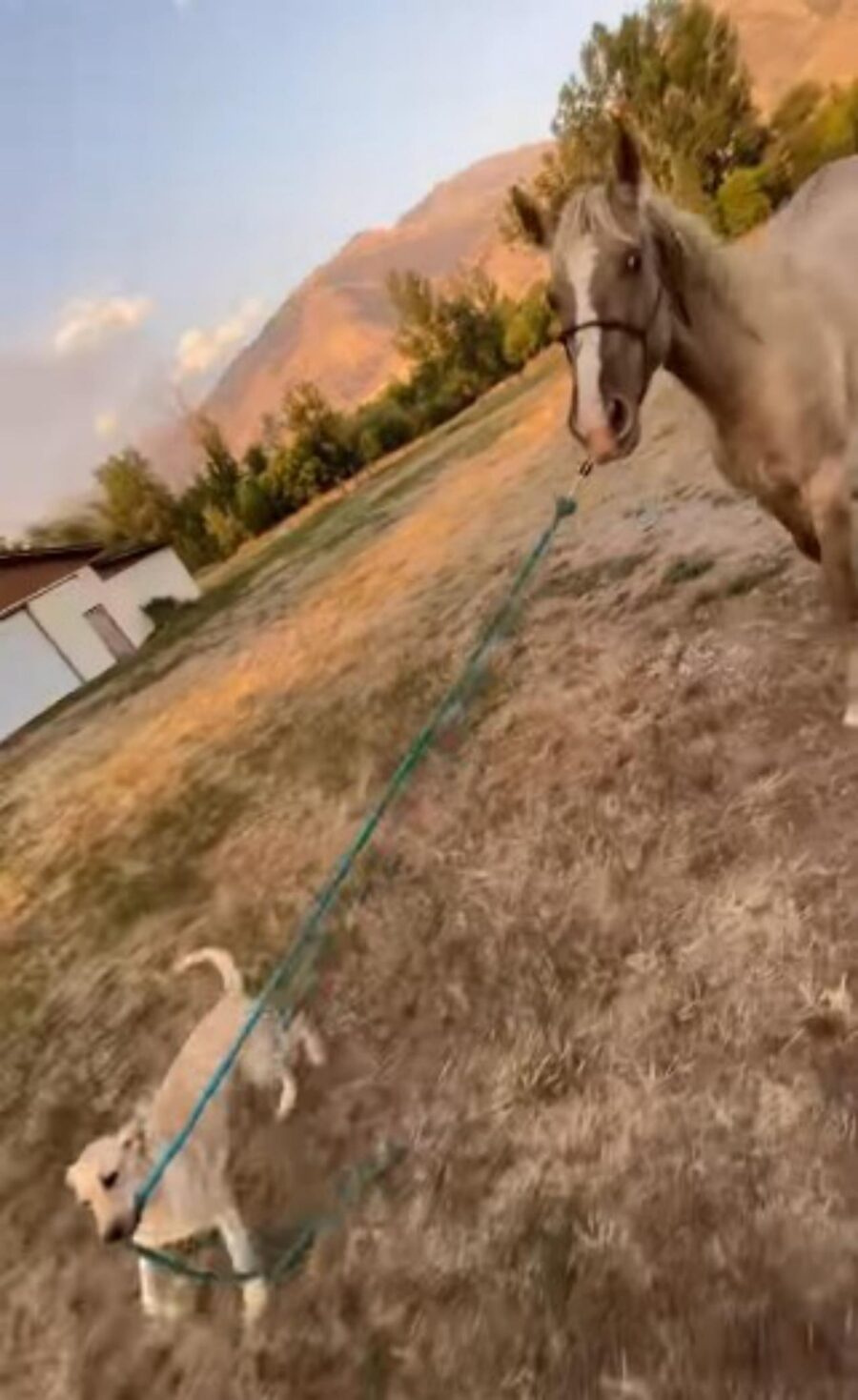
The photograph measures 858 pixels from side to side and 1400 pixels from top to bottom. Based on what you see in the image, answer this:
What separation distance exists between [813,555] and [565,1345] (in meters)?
4.00

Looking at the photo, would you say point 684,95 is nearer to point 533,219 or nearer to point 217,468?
point 217,468

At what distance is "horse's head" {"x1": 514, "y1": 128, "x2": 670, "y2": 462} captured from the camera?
3584 millimetres

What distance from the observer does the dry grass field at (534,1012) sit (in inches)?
137

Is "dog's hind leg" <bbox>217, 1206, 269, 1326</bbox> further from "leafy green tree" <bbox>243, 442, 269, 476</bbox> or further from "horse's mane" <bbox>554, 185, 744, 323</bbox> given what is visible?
"leafy green tree" <bbox>243, 442, 269, 476</bbox>

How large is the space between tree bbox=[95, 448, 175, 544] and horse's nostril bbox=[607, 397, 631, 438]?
1862 inches

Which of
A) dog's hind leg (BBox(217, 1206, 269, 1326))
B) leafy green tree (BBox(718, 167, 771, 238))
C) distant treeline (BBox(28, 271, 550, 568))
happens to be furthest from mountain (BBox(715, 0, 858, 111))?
dog's hind leg (BBox(217, 1206, 269, 1326))

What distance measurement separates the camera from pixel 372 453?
41844 mm

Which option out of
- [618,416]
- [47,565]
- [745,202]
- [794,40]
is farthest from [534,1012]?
[794,40]

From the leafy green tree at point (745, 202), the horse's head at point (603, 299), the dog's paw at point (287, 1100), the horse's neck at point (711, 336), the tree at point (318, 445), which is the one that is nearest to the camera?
the horse's head at point (603, 299)

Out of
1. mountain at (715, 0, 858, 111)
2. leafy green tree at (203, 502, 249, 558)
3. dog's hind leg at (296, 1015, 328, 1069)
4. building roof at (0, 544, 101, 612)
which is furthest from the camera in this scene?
mountain at (715, 0, 858, 111)

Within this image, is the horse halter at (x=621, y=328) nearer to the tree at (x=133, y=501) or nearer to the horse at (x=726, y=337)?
the horse at (x=726, y=337)

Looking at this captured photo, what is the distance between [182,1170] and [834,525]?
4.42 m

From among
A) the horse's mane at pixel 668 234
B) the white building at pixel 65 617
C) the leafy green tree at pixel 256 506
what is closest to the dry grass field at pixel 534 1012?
the horse's mane at pixel 668 234

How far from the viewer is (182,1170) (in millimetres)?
4297
